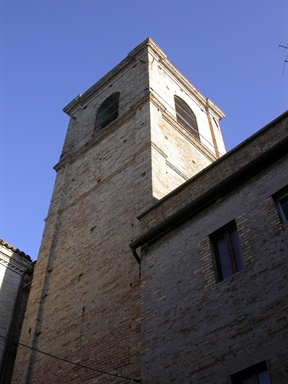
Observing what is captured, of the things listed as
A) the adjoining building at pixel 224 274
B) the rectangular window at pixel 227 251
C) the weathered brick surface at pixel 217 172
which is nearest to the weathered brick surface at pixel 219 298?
the adjoining building at pixel 224 274

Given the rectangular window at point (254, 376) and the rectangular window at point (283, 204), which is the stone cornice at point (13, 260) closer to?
the rectangular window at point (283, 204)

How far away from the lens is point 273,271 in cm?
638

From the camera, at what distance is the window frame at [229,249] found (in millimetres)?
7066

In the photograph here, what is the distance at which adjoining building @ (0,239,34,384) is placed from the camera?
12438 millimetres

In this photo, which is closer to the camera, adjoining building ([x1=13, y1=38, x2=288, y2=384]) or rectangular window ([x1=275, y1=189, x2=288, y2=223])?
adjoining building ([x1=13, y1=38, x2=288, y2=384])

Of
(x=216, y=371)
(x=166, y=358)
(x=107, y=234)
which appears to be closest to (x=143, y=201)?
(x=107, y=234)

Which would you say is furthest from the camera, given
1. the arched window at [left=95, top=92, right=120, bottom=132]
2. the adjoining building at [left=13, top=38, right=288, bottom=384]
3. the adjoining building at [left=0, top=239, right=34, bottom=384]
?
the arched window at [left=95, top=92, right=120, bottom=132]

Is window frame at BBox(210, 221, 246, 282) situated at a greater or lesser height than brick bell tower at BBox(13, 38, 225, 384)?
lesser

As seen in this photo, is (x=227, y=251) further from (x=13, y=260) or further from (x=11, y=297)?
(x=13, y=260)

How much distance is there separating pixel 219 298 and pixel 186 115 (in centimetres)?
1382

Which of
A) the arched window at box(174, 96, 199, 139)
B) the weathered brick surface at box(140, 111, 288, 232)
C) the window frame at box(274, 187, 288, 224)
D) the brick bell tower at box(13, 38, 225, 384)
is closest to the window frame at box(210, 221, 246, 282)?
the window frame at box(274, 187, 288, 224)

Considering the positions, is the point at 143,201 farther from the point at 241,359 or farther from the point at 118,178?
the point at 241,359

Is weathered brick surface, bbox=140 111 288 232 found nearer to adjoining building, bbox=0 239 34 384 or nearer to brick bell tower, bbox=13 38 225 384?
brick bell tower, bbox=13 38 225 384

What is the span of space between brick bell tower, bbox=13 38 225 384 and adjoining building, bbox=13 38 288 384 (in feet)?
0.13
